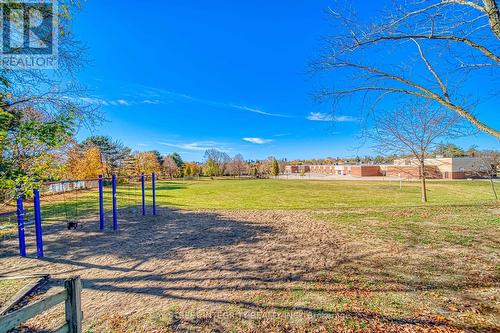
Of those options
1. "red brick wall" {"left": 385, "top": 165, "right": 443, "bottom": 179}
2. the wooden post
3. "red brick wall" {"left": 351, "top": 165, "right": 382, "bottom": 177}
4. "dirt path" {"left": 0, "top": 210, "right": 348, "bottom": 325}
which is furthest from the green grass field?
"red brick wall" {"left": 351, "top": 165, "right": 382, "bottom": 177}

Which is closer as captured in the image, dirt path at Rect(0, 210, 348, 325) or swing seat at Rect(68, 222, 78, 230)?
dirt path at Rect(0, 210, 348, 325)

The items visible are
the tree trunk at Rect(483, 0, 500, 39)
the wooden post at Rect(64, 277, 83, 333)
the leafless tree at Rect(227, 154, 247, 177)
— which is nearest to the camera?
the wooden post at Rect(64, 277, 83, 333)

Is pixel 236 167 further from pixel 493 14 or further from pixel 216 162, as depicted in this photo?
pixel 493 14

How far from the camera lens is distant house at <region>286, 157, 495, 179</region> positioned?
56.1 feet

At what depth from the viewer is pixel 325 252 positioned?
531 cm

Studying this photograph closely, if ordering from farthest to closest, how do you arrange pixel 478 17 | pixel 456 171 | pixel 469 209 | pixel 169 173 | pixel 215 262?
pixel 169 173
pixel 456 171
pixel 469 209
pixel 215 262
pixel 478 17

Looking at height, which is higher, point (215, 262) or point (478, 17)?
point (478, 17)

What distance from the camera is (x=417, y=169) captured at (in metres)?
38.6

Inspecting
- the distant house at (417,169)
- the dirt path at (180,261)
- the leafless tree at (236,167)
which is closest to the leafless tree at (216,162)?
the leafless tree at (236,167)

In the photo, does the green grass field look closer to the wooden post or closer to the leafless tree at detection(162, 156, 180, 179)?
the wooden post

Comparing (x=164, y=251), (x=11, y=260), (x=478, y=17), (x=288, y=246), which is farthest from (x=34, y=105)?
(x=478, y=17)

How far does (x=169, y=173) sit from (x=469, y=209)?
5542 centimetres

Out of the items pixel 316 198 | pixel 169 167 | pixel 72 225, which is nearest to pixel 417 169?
pixel 316 198

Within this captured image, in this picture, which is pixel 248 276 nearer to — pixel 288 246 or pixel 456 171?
pixel 288 246
